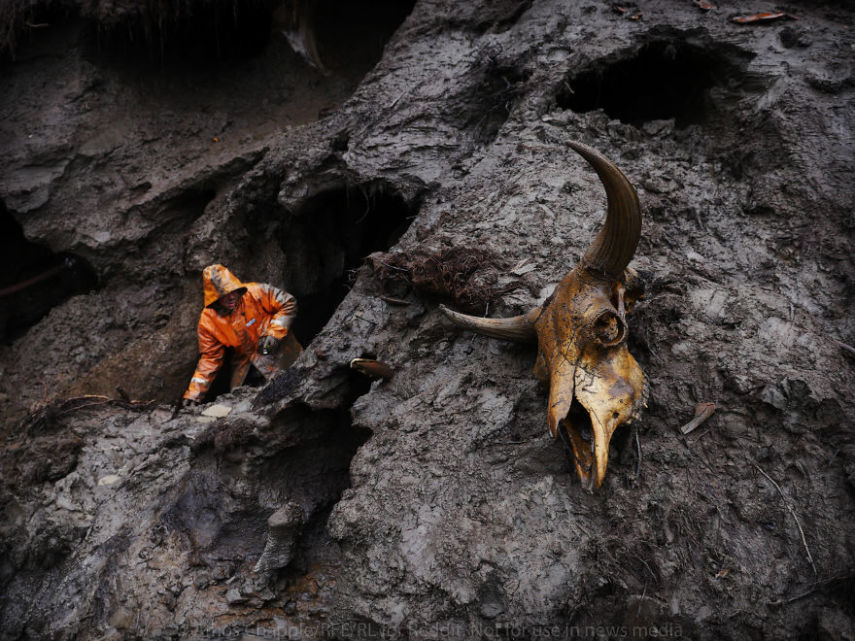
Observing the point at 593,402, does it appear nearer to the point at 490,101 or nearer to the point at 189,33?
the point at 490,101

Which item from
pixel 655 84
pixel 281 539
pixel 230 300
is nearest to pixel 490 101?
pixel 655 84

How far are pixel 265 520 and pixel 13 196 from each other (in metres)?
5.41

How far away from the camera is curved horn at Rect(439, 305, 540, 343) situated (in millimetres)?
3021

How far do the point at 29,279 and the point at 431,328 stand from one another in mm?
6252

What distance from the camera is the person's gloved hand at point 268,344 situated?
5391mm

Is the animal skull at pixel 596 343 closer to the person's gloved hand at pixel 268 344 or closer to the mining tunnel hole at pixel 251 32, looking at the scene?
the person's gloved hand at pixel 268 344

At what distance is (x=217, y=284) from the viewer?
18.1 feet

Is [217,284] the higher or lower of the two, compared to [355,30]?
lower

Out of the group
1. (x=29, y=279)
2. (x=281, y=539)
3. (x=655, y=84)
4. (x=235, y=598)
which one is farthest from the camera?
(x=29, y=279)

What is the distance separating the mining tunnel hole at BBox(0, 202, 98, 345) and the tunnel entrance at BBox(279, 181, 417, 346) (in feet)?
8.62

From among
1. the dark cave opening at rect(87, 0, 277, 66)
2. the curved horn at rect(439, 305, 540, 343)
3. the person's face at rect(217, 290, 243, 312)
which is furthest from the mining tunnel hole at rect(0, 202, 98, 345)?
the curved horn at rect(439, 305, 540, 343)

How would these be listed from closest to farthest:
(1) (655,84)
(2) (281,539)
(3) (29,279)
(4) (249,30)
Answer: (2) (281,539)
(1) (655,84)
(3) (29,279)
(4) (249,30)

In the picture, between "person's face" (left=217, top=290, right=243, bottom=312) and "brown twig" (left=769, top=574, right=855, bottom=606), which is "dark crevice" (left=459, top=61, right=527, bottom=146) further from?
"brown twig" (left=769, top=574, right=855, bottom=606)

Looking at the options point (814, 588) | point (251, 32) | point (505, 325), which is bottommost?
point (814, 588)
